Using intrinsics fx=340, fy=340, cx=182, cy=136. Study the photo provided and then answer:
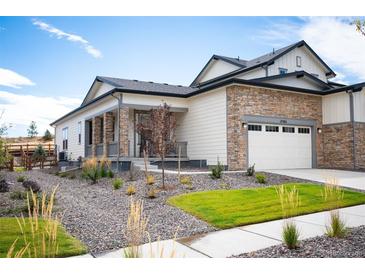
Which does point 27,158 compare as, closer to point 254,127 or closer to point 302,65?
point 254,127

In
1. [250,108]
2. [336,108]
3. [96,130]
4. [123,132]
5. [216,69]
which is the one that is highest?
[216,69]

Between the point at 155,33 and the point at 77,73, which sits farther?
the point at 77,73

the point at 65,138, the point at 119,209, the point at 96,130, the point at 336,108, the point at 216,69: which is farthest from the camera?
the point at 65,138

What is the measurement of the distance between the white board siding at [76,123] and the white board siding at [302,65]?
29.2 ft

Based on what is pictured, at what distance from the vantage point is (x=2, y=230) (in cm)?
529

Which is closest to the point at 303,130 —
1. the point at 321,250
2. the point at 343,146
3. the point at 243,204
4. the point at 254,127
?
the point at 343,146

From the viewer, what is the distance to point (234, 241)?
16.2 feet

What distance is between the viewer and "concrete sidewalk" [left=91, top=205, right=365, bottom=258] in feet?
14.7

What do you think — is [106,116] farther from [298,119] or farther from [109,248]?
[109,248]

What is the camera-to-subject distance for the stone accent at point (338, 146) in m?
14.9

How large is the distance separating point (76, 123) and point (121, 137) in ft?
26.3

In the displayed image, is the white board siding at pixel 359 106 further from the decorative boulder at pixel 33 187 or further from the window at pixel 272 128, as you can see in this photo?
the decorative boulder at pixel 33 187
